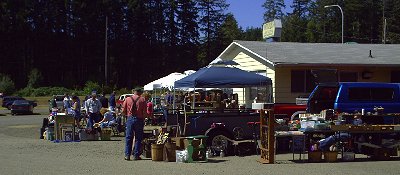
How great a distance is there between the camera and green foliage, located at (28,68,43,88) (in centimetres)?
6769

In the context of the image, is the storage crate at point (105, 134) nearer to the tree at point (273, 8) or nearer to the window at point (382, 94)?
the window at point (382, 94)

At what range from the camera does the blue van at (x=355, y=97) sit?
51.8 feet

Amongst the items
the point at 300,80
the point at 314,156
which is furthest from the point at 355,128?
the point at 300,80

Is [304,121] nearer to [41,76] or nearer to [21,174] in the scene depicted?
[21,174]

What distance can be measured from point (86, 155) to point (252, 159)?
178 inches

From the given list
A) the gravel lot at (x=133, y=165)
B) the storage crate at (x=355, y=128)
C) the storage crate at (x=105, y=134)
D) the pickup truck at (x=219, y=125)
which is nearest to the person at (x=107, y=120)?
the storage crate at (x=105, y=134)

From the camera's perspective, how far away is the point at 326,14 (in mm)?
90500

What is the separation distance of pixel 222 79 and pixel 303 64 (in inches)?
218

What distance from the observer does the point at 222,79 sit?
55.3 ft

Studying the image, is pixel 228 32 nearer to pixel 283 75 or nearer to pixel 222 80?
pixel 283 75

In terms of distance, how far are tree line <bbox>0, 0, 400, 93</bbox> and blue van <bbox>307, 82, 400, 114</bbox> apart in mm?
56019

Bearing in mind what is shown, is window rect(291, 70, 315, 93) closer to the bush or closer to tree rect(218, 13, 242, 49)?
the bush

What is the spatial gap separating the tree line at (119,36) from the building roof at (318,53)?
47.8m

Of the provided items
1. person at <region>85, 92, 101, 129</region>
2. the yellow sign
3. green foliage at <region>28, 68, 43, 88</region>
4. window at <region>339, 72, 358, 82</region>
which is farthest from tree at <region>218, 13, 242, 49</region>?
person at <region>85, 92, 101, 129</region>
